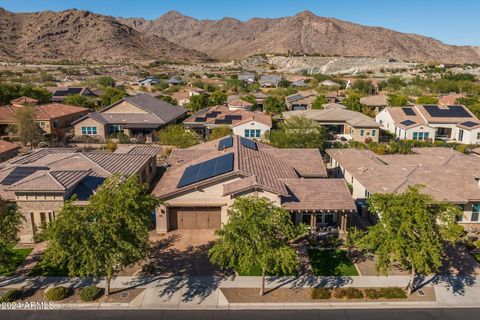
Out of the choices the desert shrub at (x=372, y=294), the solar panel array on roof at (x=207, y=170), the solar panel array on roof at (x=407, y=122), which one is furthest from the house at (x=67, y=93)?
the desert shrub at (x=372, y=294)

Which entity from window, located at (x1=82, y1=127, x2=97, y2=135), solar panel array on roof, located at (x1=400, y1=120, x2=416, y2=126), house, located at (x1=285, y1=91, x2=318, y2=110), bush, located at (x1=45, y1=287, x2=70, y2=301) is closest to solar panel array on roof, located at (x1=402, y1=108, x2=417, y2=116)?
solar panel array on roof, located at (x1=400, y1=120, x2=416, y2=126)

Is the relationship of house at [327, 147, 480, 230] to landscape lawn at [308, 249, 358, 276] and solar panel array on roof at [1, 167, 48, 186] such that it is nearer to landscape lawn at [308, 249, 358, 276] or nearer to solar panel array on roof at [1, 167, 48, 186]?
landscape lawn at [308, 249, 358, 276]

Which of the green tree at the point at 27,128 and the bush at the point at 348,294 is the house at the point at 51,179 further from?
the green tree at the point at 27,128

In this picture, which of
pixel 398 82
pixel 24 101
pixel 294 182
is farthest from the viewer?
pixel 398 82

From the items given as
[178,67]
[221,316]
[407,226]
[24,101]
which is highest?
[178,67]

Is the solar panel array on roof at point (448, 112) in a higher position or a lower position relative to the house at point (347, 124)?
higher

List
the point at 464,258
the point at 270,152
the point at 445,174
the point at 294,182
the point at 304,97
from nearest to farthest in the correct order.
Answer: the point at 464,258, the point at 294,182, the point at 445,174, the point at 270,152, the point at 304,97

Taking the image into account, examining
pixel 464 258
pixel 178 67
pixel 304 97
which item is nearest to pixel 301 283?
pixel 464 258

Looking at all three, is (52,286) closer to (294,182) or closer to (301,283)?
(301,283)
